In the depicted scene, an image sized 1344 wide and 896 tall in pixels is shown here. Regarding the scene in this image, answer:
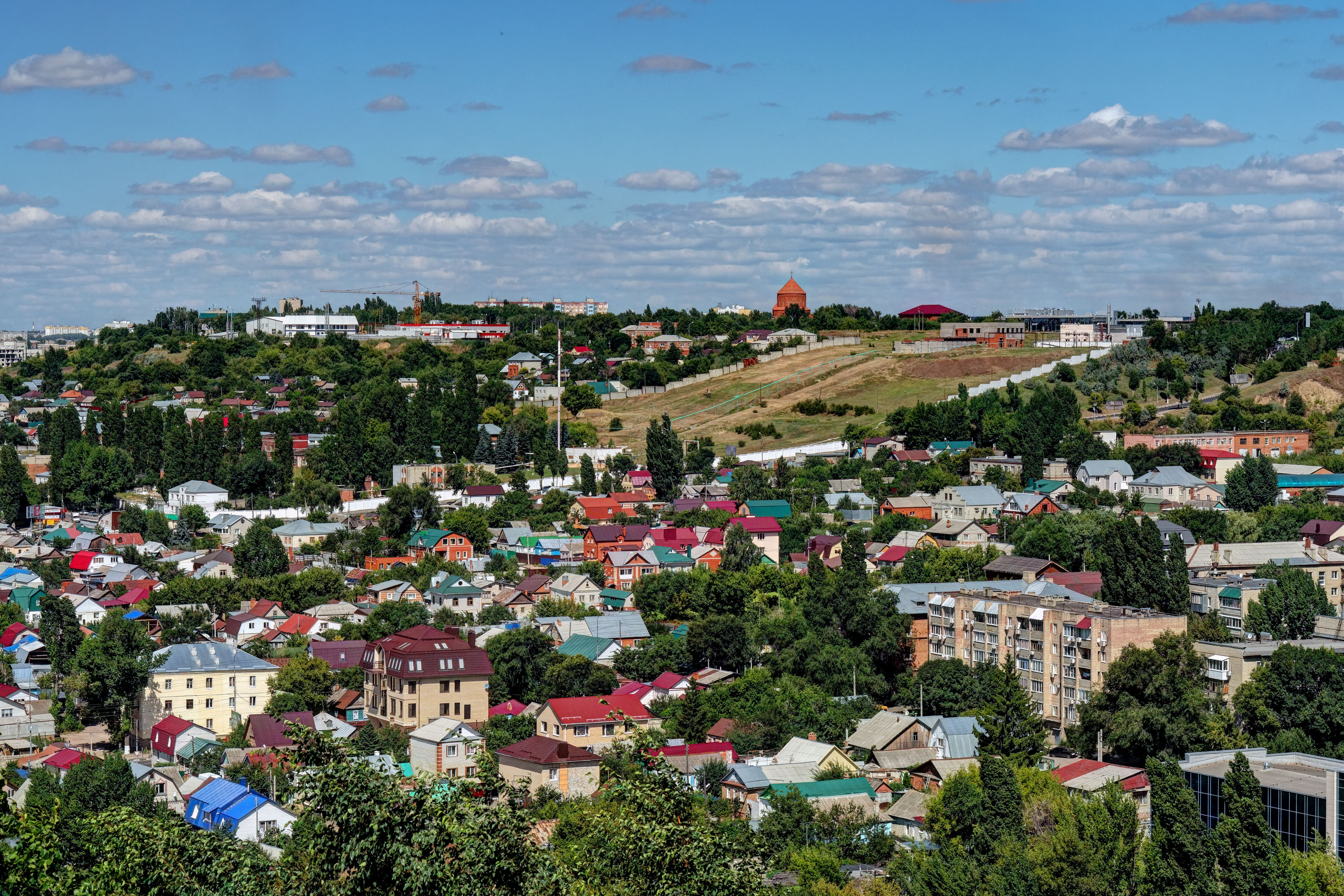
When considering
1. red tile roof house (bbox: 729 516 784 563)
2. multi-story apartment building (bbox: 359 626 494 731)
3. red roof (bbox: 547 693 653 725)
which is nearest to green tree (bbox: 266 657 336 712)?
multi-story apartment building (bbox: 359 626 494 731)

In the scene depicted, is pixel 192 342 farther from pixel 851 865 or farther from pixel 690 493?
pixel 851 865

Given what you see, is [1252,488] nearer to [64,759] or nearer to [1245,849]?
[1245,849]

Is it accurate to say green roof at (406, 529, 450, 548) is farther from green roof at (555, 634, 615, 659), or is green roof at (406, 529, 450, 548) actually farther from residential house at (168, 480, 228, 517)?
green roof at (555, 634, 615, 659)

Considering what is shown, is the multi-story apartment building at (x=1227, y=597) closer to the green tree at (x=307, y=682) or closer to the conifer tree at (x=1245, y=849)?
the conifer tree at (x=1245, y=849)

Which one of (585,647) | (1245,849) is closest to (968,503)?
(585,647)

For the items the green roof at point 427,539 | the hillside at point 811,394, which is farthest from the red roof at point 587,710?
the hillside at point 811,394
